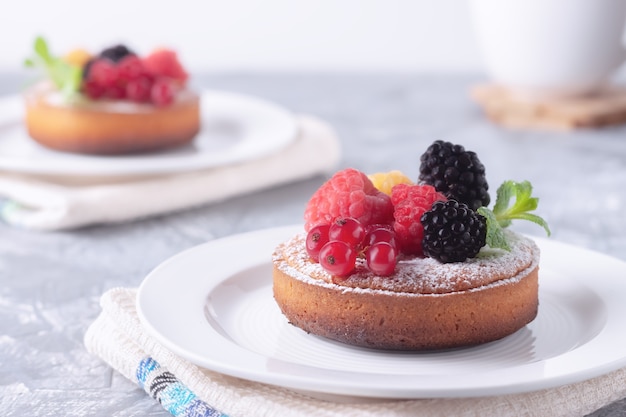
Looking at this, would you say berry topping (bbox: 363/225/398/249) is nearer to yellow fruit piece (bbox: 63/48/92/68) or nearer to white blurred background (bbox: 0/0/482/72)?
yellow fruit piece (bbox: 63/48/92/68)

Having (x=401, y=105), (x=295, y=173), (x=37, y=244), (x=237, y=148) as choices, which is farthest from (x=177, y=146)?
(x=401, y=105)

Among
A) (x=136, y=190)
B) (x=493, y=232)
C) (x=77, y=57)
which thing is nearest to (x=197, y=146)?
(x=77, y=57)

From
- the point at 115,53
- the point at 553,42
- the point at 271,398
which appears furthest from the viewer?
the point at 553,42

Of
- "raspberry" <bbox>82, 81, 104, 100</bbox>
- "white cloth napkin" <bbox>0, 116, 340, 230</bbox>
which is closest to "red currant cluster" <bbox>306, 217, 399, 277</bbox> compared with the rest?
"white cloth napkin" <bbox>0, 116, 340, 230</bbox>

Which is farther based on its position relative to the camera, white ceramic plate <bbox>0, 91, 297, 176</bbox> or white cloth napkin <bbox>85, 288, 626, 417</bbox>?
white ceramic plate <bbox>0, 91, 297, 176</bbox>

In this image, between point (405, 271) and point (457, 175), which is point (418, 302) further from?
point (457, 175)

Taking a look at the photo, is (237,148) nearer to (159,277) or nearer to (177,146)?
(177,146)
